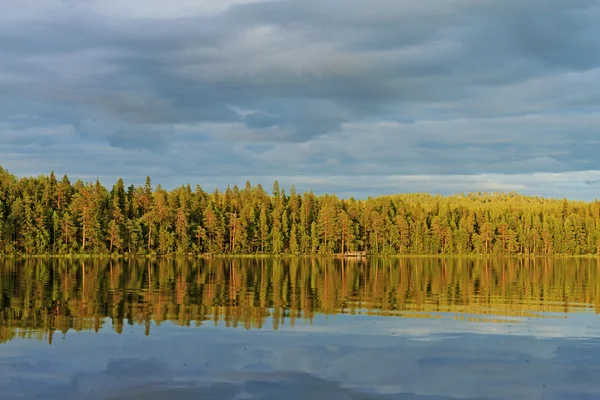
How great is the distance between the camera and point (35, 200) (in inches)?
7367

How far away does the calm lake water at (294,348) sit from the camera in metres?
21.5

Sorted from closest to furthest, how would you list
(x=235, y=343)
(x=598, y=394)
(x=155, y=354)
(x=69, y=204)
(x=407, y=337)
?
(x=598, y=394)
(x=155, y=354)
(x=235, y=343)
(x=407, y=337)
(x=69, y=204)

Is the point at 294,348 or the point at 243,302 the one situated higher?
the point at 294,348

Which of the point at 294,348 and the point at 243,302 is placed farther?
the point at 243,302

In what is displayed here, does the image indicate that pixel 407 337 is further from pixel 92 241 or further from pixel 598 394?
pixel 92 241

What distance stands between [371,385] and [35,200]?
183 metres

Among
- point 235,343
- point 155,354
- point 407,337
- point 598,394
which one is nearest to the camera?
point 598,394

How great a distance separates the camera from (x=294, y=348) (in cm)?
2802

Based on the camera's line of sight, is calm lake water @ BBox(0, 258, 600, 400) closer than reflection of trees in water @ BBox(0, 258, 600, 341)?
Yes

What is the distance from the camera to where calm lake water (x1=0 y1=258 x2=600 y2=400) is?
21.5 m

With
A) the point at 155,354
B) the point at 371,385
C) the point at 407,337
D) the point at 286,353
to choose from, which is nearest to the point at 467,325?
the point at 407,337

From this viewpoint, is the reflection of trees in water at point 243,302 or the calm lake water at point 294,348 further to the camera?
the reflection of trees in water at point 243,302

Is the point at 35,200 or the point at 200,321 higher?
the point at 35,200

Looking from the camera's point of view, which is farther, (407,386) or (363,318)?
(363,318)
